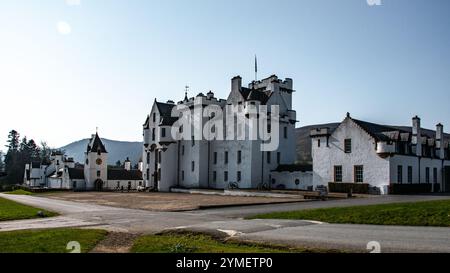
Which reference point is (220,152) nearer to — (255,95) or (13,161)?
(255,95)

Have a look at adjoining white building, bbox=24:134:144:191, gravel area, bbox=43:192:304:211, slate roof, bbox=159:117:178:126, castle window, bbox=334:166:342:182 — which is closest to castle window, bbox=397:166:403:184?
castle window, bbox=334:166:342:182

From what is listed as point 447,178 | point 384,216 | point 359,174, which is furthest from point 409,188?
point 384,216

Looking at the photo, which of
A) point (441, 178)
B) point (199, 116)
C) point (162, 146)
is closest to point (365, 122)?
point (441, 178)

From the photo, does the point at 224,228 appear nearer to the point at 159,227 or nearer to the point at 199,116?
the point at 159,227

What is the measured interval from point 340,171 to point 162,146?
29.5 m

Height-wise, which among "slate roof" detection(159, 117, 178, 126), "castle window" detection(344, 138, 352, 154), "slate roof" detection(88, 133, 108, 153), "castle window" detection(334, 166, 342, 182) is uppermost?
"slate roof" detection(159, 117, 178, 126)

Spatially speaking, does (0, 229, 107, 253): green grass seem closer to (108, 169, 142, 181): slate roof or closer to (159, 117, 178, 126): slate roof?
(159, 117, 178, 126): slate roof

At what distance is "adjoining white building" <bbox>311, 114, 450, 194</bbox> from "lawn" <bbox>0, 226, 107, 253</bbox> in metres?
31.4

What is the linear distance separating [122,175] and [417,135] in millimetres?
67011

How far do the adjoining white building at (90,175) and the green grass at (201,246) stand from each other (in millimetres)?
58908

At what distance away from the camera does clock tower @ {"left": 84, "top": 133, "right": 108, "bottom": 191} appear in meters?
82.2

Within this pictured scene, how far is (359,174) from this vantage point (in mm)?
42156

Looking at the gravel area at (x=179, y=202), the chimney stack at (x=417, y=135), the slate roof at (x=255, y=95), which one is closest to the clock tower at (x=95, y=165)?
the slate roof at (x=255, y=95)

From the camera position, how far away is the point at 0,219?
73.3 ft
